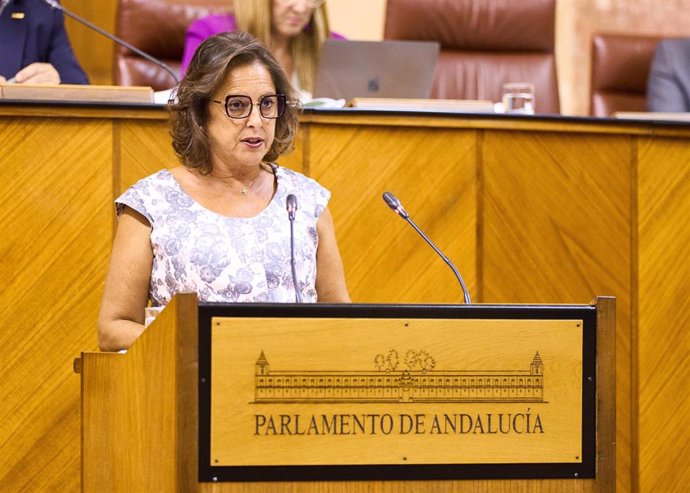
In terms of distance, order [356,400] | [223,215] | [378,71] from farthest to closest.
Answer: [378,71]
[223,215]
[356,400]

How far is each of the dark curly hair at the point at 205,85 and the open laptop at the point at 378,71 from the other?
2.98 ft

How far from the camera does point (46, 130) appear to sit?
8.19 ft

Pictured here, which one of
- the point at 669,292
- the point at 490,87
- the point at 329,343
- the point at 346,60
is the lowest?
the point at 329,343

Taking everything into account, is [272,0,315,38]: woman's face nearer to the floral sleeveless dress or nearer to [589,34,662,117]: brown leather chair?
[589,34,662,117]: brown leather chair

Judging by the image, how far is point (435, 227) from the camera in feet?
8.68

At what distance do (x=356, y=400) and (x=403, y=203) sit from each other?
45.8 inches

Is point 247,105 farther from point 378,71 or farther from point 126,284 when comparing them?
point 378,71

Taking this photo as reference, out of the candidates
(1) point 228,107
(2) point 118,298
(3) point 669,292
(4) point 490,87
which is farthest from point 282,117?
(4) point 490,87

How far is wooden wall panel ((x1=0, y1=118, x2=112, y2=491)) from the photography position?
2.41m

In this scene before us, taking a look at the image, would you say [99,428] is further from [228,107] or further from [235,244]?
[228,107]

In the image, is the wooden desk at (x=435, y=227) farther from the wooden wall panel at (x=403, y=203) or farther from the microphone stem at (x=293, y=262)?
the microphone stem at (x=293, y=262)

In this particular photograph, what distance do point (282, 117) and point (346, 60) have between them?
89 cm

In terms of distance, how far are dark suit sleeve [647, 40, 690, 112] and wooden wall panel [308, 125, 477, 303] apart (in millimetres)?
1349

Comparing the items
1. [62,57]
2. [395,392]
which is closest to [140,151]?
[62,57]
